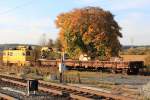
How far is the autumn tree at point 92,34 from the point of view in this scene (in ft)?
177

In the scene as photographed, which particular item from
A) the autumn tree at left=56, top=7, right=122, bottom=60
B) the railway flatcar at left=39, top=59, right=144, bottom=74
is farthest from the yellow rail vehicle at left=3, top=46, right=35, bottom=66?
the railway flatcar at left=39, top=59, right=144, bottom=74

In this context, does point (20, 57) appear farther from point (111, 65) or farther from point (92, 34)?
point (111, 65)

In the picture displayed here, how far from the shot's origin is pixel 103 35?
53625mm

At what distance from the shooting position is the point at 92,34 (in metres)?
53.8

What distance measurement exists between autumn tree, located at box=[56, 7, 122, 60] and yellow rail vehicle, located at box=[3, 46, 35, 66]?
5410mm

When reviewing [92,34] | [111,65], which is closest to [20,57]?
[92,34]

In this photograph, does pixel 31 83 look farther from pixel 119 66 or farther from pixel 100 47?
pixel 100 47

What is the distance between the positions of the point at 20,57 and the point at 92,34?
32.5 ft

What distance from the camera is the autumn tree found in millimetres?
53969

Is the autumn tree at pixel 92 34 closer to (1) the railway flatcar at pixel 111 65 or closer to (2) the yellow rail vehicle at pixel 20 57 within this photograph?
(2) the yellow rail vehicle at pixel 20 57

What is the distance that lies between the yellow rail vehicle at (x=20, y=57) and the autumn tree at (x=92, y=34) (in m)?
5.41

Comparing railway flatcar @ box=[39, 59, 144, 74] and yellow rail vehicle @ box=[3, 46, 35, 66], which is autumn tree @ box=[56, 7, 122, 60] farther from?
railway flatcar @ box=[39, 59, 144, 74]

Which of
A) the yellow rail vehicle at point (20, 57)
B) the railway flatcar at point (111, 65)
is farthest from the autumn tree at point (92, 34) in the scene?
the railway flatcar at point (111, 65)

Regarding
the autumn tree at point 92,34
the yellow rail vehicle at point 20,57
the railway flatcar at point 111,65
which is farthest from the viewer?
the autumn tree at point 92,34
